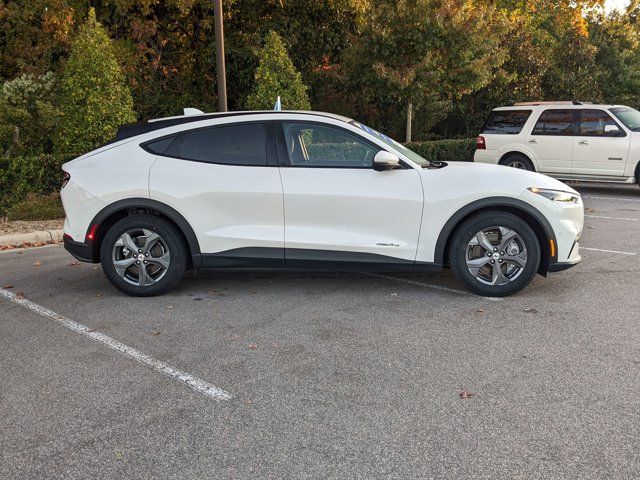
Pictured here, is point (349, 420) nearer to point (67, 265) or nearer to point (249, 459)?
point (249, 459)

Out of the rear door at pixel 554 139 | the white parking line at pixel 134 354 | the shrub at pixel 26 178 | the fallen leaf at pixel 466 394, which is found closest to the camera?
the fallen leaf at pixel 466 394

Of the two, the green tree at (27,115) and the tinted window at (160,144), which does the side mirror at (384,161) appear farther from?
the green tree at (27,115)

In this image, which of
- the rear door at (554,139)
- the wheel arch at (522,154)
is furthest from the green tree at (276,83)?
the rear door at (554,139)

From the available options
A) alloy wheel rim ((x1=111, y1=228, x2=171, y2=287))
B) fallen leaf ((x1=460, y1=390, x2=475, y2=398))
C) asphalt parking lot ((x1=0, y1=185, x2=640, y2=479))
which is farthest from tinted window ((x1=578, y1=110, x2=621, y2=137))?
fallen leaf ((x1=460, y1=390, x2=475, y2=398))

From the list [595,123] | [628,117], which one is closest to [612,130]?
[595,123]

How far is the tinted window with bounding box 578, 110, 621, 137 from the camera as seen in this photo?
12.9 m

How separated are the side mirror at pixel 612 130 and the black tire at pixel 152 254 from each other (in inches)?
389

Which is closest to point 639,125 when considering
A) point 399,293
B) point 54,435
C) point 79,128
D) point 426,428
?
point 399,293

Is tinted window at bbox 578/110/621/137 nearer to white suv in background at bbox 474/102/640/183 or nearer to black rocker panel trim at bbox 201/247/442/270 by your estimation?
white suv in background at bbox 474/102/640/183

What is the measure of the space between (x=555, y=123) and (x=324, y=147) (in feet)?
29.2

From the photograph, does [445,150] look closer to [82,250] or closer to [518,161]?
[518,161]

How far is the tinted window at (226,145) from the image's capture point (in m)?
6.13

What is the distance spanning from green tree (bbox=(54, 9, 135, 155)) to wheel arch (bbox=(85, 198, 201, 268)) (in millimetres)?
6215

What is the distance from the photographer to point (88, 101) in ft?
39.0
